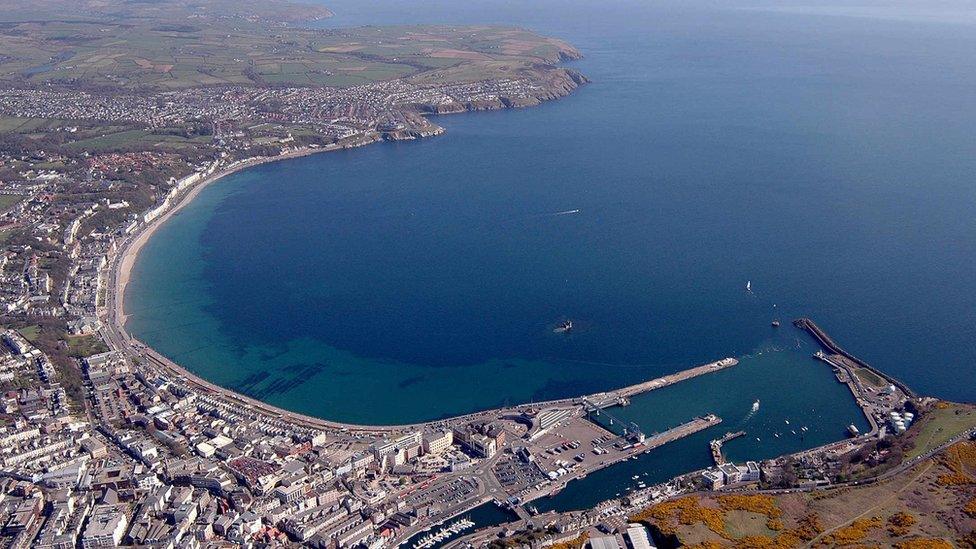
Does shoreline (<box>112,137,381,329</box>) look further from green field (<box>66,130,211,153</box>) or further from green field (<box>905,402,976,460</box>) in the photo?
green field (<box>905,402,976,460</box>)

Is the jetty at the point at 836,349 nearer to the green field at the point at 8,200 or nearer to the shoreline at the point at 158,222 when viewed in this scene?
the shoreline at the point at 158,222

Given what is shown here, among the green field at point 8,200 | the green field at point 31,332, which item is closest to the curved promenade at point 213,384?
the green field at point 31,332

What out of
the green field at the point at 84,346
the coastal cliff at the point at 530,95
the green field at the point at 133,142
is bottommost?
the green field at the point at 84,346

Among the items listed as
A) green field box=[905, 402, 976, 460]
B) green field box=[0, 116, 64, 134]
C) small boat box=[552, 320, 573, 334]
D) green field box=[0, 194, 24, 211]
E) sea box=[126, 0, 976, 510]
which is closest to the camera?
green field box=[905, 402, 976, 460]

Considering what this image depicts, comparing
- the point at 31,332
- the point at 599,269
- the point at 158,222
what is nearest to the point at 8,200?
the point at 158,222

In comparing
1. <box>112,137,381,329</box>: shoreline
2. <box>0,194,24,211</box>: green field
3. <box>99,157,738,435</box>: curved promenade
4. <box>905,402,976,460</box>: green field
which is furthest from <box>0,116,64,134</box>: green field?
<box>905,402,976,460</box>: green field
